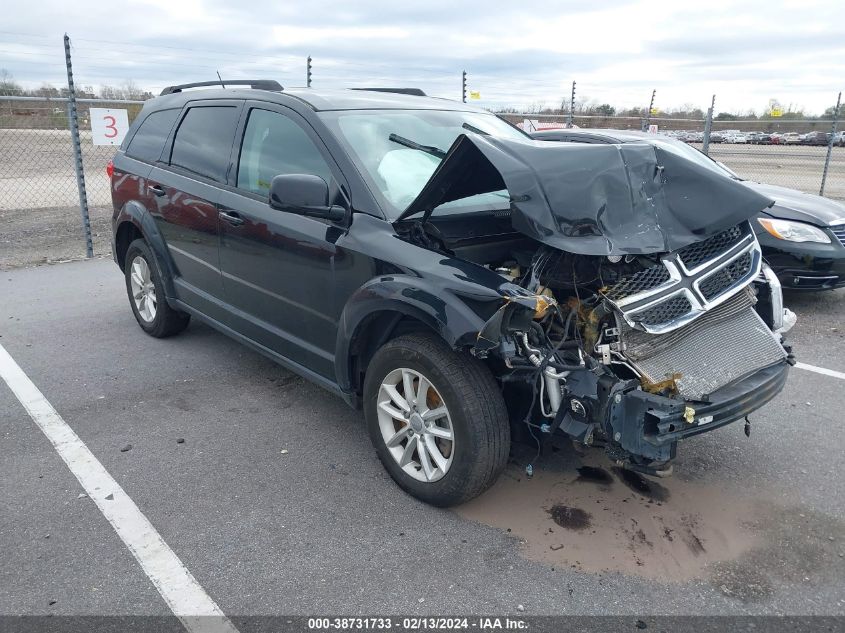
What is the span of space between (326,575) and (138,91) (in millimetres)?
12127

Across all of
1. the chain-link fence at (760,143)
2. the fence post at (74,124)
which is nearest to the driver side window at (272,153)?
the fence post at (74,124)

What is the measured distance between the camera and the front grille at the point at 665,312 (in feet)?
9.27

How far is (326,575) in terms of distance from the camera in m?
2.72

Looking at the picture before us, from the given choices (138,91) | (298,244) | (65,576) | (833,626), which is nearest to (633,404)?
(833,626)

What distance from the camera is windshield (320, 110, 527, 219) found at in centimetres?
345

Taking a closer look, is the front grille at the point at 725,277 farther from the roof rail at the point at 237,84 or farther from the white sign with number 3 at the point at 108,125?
the white sign with number 3 at the point at 108,125

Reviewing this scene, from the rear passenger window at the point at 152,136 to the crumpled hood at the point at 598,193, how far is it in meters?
2.69

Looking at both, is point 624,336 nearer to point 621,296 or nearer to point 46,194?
point 621,296

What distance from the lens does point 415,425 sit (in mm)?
3146

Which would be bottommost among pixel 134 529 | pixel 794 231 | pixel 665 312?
pixel 134 529

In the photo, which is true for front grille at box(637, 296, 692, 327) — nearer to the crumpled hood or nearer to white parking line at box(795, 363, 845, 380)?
the crumpled hood

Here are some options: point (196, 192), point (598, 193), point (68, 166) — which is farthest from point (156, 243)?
point (68, 166)

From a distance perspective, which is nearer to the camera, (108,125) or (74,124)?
(74,124)

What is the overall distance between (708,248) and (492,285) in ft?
3.82
